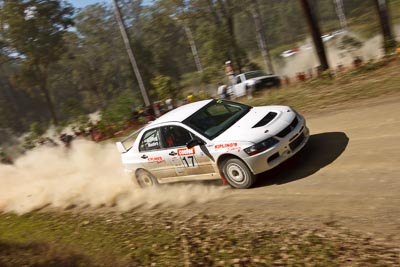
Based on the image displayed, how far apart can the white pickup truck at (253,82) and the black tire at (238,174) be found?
13.7 metres

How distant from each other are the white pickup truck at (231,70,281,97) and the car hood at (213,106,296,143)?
516 inches

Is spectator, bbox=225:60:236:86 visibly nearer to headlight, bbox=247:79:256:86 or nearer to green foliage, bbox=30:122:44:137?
headlight, bbox=247:79:256:86

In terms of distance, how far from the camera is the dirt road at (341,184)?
221 inches

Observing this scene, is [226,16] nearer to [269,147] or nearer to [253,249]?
[269,147]

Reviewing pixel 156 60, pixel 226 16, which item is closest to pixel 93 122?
pixel 226 16

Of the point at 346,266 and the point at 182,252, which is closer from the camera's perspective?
the point at 346,266

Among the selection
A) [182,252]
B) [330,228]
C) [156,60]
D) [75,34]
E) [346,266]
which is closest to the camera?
[346,266]

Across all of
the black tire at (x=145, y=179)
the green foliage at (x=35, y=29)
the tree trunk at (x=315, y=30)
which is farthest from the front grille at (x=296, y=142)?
the green foliage at (x=35, y=29)

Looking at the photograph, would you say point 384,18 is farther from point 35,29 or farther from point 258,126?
point 35,29

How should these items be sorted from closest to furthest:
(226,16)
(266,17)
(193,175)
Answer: (193,175)
(226,16)
(266,17)

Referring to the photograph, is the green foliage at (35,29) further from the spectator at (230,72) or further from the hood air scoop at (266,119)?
the hood air scoop at (266,119)

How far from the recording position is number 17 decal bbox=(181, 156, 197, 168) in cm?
848

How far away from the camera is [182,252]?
248 inches

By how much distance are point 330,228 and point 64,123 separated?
78.1ft
